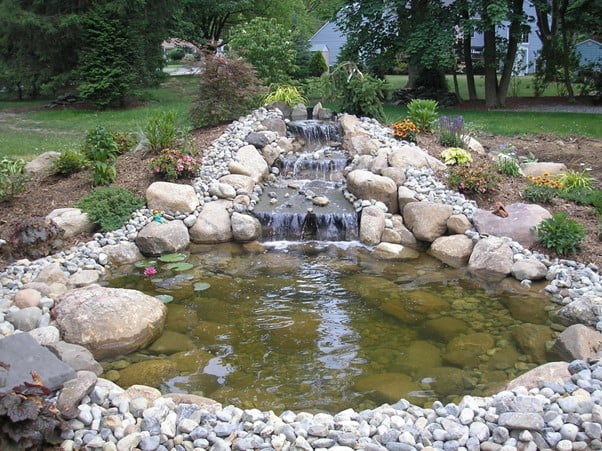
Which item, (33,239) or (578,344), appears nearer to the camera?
(578,344)

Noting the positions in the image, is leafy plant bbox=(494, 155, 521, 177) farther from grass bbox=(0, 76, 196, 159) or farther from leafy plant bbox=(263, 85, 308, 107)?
grass bbox=(0, 76, 196, 159)

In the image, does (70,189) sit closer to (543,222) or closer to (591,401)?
(543,222)

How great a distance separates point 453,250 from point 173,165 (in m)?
4.45

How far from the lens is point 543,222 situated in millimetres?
7312

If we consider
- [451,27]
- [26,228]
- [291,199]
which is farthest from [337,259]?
[451,27]

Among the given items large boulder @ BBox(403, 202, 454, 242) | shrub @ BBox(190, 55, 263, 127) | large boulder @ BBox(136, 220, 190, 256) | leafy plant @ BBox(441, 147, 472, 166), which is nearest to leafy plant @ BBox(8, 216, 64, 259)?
large boulder @ BBox(136, 220, 190, 256)

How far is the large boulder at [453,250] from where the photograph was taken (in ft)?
24.8

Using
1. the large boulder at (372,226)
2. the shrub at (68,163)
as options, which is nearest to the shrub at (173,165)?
the shrub at (68,163)

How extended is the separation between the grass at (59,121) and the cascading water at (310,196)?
8.82 ft

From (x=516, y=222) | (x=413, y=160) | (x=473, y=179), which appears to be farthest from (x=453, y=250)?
(x=413, y=160)

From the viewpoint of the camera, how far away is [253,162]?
32.5ft

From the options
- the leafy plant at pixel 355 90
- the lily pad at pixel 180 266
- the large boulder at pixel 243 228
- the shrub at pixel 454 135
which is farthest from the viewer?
the leafy plant at pixel 355 90

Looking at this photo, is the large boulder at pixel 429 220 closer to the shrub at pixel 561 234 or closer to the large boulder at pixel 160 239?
the shrub at pixel 561 234

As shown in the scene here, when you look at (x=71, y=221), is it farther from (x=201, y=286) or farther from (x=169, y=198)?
(x=201, y=286)
